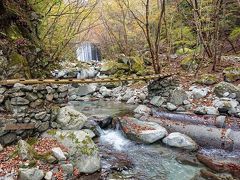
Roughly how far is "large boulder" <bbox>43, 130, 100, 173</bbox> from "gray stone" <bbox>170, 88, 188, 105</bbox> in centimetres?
616

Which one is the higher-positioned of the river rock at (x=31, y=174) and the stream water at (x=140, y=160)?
the river rock at (x=31, y=174)

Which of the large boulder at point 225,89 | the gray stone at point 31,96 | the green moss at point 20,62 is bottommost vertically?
the large boulder at point 225,89

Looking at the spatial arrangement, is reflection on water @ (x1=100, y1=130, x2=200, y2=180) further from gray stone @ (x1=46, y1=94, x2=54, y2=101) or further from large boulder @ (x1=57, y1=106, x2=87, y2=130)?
gray stone @ (x1=46, y1=94, x2=54, y2=101)

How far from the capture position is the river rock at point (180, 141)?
8.16 meters

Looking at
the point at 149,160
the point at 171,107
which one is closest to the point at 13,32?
the point at 149,160

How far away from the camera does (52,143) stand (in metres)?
6.84

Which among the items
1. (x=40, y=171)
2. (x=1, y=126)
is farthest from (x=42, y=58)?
(x=40, y=171)

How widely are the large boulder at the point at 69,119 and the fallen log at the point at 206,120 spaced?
391cm

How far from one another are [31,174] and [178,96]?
8185mm

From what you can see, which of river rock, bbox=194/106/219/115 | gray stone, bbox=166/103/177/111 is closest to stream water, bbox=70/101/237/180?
river rock, bbox=194/106/219/115

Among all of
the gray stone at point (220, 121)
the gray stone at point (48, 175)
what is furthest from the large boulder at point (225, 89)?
the gray stone at point (48, 175)

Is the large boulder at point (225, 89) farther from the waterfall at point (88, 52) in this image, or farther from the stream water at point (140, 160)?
the waterfall at point (88, 52)

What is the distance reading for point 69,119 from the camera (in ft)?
25.5

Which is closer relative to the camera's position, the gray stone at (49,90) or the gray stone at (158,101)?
the gray stone at (49,90)
